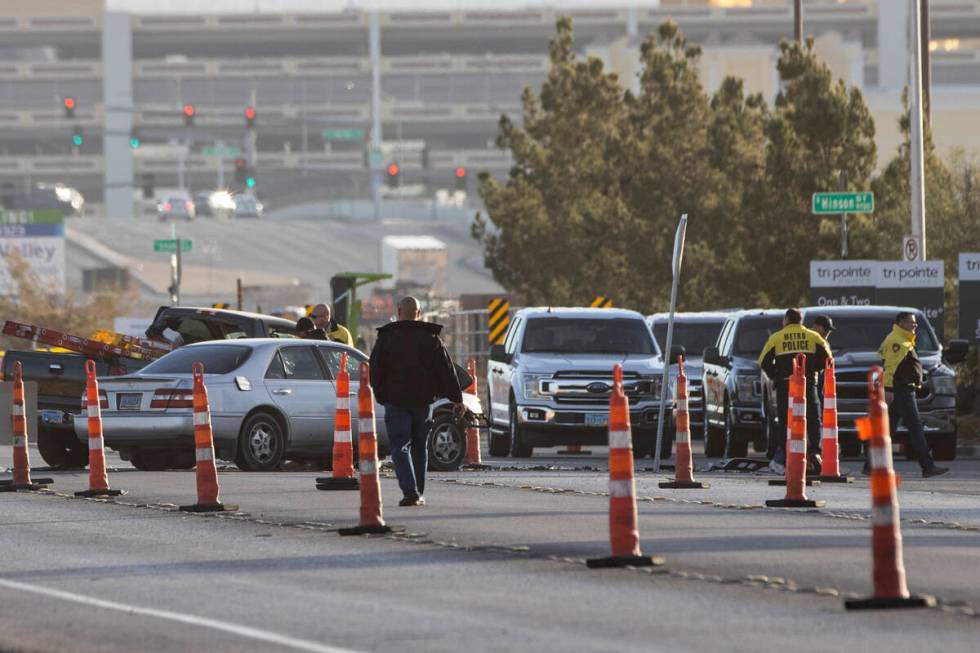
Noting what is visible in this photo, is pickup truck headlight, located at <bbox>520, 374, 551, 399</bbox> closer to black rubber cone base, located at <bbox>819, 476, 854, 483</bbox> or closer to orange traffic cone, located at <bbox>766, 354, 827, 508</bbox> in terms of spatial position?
black rubber cone base, located at <bbox>819, 476, 854, 483</bbox>

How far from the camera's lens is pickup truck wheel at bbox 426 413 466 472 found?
24922mm

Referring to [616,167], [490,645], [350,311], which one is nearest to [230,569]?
[490,645]

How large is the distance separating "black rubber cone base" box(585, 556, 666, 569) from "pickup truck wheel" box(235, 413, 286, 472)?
10801 millimetres

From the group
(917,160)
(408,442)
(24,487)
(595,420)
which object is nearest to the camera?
(408,442)

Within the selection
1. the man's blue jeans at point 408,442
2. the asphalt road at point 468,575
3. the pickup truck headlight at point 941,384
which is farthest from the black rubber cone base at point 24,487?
the pickup truck headlight at point 941,384

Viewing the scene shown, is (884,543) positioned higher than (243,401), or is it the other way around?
(243,401)

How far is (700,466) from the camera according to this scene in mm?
27328

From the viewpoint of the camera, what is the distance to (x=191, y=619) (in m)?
11.7

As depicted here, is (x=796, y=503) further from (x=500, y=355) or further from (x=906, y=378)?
(x=500, y=355)

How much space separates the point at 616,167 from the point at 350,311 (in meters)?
9.33

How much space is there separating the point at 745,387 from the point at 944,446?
2.45 m

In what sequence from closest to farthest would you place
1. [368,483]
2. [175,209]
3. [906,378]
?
[368,483] < [906,378] < [175,209]

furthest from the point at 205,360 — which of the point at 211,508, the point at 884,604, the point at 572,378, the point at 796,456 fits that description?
the point at 884,604

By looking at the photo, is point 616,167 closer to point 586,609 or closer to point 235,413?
point 235,413
